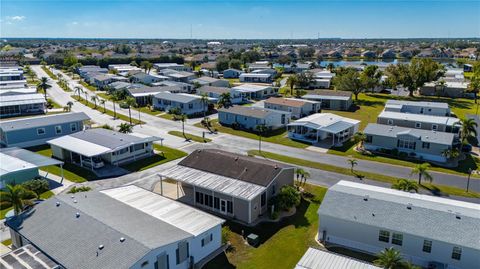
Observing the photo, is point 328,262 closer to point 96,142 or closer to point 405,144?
point 405,144

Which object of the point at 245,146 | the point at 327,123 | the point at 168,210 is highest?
the point at 327,123

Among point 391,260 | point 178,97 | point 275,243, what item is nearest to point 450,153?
point 391,260

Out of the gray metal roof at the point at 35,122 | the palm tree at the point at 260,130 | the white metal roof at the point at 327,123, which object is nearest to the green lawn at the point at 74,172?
the gray metal roof at the point at 35,122

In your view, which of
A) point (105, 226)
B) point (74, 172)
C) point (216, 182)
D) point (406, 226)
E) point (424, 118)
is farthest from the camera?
point (424, 118)

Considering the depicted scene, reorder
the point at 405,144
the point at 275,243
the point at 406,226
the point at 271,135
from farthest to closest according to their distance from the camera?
the point at 271,135 → the point at 405,144 → the point at 275,243 → the point at 406,226

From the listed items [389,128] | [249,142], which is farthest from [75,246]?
[389,128]

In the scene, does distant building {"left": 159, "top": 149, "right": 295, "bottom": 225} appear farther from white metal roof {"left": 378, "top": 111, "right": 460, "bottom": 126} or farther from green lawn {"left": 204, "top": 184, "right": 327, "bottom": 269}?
white metal roof {"left": 378, "top": 111, "right": 460, "bottom": 126}

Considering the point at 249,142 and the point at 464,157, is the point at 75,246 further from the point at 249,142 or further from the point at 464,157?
the point at 464,157

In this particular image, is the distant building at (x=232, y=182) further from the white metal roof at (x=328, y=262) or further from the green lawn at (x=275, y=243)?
the white metal roof at (x=328, y=262)
